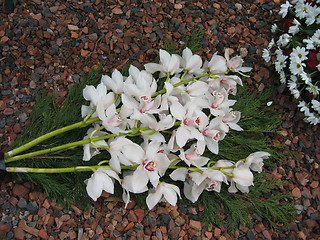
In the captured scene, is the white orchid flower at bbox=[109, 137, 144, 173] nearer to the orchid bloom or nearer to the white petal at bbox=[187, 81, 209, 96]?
the orchid bloom

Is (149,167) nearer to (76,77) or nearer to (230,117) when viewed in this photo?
(230,117)

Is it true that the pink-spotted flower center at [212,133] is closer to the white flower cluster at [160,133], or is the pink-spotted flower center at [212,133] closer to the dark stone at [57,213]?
the white flower cluster at [160,133]

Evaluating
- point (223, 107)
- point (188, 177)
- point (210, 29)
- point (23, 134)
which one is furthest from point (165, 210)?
point (210, 29)

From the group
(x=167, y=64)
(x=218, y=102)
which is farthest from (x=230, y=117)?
(x=167, y=64)

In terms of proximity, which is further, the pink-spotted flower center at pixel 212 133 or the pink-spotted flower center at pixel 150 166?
the pink-spotted flower center at pixel 212 133

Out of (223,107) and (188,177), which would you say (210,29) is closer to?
(223,107)

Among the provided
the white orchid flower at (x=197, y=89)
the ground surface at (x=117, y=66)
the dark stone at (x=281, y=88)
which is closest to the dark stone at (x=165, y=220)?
the ground surface at (x=117, y=66)
